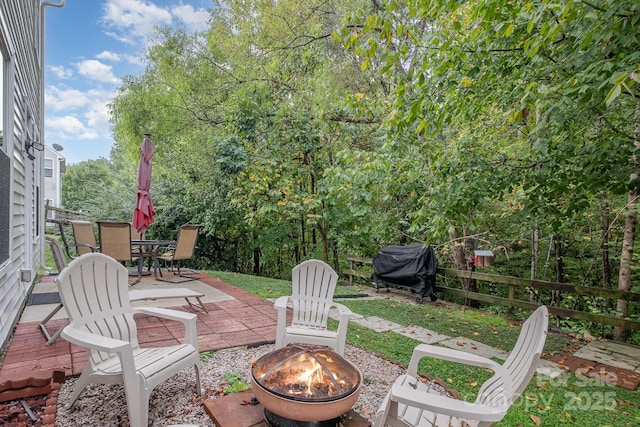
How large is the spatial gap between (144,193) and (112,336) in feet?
13.6

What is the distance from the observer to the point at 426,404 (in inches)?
57.1

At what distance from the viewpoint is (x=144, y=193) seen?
19.1 ft

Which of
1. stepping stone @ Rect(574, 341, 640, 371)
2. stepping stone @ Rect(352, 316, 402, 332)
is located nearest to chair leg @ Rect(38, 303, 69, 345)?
stepping stone @ Rect(352, 316, 402, 332)

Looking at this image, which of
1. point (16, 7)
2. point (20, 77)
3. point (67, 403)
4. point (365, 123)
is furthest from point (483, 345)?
point (16, 7)

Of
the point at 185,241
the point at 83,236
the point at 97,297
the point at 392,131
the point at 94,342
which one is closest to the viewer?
the point at 94,342

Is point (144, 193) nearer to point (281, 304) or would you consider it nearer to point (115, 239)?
point (115, 239)

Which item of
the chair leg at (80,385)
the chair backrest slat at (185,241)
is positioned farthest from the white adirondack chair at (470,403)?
the chair backrest slat at (185,241)

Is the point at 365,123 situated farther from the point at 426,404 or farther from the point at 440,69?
the point at 426,404

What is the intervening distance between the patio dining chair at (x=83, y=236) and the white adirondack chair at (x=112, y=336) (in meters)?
3.17

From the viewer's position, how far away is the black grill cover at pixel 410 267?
20.1 ft

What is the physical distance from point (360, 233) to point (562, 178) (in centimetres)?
467

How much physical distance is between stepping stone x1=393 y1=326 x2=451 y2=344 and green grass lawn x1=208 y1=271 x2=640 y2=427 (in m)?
0.15

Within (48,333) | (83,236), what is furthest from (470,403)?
(83,236)

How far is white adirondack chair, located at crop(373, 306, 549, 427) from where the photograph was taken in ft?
4.74
